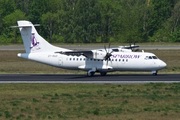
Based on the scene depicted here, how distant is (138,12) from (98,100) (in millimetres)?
73088

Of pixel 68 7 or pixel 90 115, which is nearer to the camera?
pixel 90 115

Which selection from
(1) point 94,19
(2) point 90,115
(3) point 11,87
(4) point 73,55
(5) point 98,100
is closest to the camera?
(2) point 90,115

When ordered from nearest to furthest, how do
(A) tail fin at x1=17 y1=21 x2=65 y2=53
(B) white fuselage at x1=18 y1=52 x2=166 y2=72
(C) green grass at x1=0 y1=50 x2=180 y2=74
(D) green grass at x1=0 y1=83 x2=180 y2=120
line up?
(D) green grass at x1=0 y1=83 x2=180 y2=120 → (B) white fuselage at x1=18 y1=52 x2=166 y2=72 → (A) tail fin at x1=17 y1=21 x2=65 y2=53 → (C) green grass at x1=0 y1=50 x2=180 y2=74

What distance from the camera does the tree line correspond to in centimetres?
9344

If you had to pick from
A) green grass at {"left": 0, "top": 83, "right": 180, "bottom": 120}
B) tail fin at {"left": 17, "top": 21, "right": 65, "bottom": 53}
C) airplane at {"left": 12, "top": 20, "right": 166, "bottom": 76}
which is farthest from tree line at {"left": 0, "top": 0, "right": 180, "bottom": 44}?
green grass at {"left": 0, "top": 83, "right": 180, "bottom": 120}

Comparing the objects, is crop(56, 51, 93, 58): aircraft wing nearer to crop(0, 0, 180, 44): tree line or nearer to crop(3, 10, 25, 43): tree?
crop(0, 0, 180, 44): tree line

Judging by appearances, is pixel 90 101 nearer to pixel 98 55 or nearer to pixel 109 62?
pixel 109 62

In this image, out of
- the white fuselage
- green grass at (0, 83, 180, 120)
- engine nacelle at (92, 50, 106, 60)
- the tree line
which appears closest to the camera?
green grass at (0, 83, 180, 120)

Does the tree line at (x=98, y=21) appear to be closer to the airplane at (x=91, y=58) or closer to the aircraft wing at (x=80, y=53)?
the airplane at (x=91, y=58)

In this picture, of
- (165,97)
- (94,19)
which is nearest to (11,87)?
(165,97)

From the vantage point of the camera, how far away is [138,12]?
318ft

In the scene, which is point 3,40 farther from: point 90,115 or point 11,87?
point 90,115

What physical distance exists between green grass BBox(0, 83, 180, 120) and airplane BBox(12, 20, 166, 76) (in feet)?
24.6

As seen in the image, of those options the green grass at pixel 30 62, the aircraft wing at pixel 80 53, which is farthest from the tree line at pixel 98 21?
the aircraft wing at pixel 80 53
